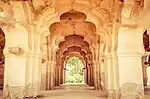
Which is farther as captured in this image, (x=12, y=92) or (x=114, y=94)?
(x=114, y=94)

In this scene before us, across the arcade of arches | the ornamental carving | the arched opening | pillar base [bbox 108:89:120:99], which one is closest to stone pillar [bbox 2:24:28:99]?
the arcade of arches

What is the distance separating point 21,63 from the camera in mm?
9961

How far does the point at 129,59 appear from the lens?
9508 mm

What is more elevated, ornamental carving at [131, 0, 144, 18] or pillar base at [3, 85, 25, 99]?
ornamental carving at [131, 0, 144, 18]

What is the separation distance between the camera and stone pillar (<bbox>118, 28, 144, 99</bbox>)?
9.41 meters

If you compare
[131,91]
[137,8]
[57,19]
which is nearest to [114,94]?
[131,91]

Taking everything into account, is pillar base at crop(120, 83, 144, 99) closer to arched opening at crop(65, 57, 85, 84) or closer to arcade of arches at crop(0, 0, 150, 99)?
arcade of arches at crop(0, 0, 150, 99)

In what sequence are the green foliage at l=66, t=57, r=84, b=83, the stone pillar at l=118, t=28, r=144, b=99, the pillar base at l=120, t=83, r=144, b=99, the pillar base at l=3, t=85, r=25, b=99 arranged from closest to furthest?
the pillar base at l=120, t=83, r=144, b=99
the stone pillar at l=118, t=28, r=144, b=99
the pillar base at l=3, t=85, r=25, b=99
the green foliage at l=66, t=57, r=84, b=83

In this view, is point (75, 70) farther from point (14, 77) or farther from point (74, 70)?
point (14, 77)

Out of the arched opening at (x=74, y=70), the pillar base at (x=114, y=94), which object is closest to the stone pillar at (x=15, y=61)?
the pillar base at (x=114, y=94)

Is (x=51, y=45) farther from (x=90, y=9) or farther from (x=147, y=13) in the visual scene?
(x=147, y=13)

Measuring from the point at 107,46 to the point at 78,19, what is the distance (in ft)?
13.7

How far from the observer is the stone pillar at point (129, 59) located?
9414 mm

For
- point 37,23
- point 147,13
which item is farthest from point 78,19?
point 147,13
